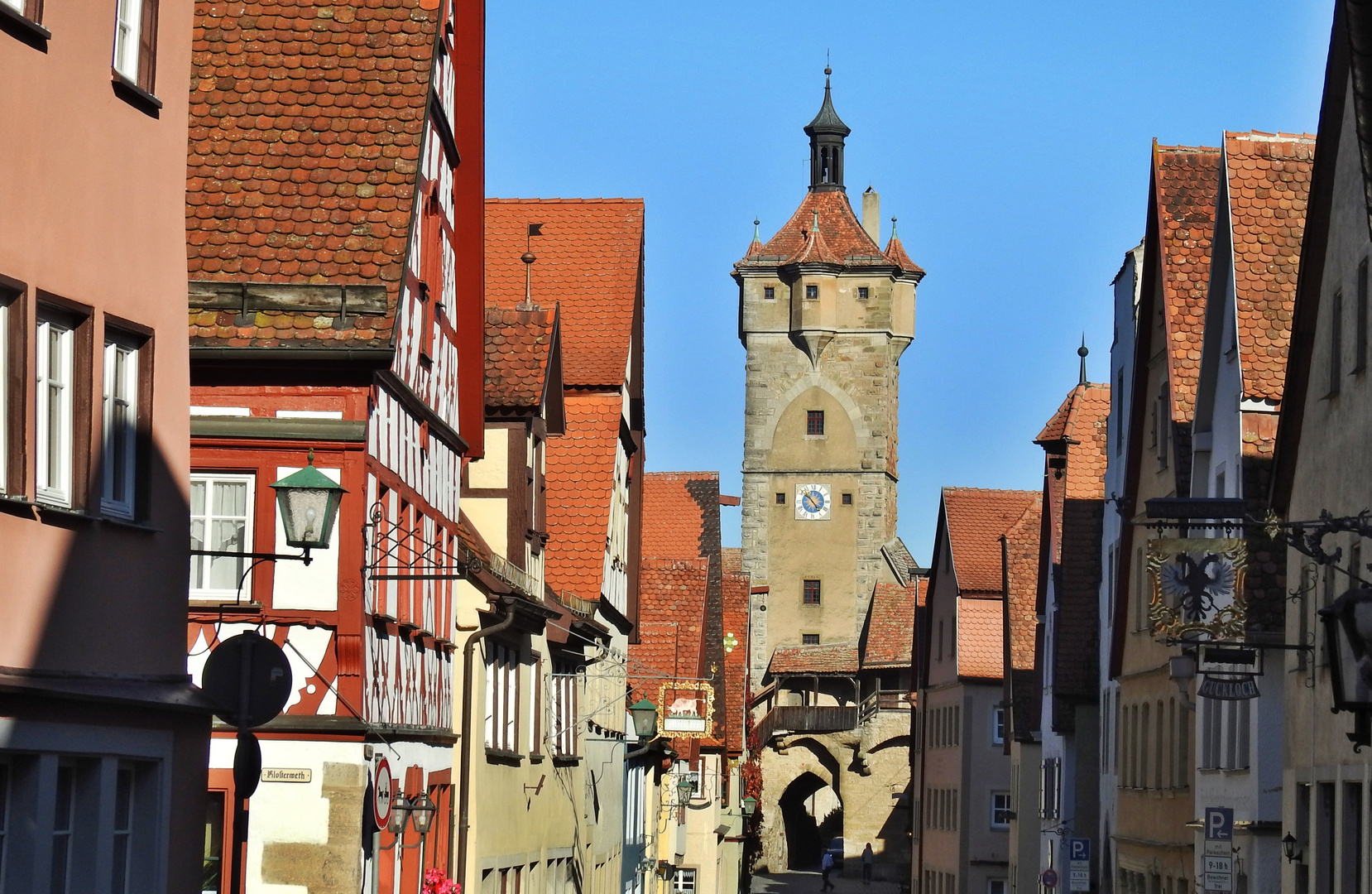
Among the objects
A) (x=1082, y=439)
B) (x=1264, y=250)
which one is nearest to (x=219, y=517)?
(x=1264, y=250)

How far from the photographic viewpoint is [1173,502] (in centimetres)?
1402

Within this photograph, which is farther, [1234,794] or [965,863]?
[965,863]

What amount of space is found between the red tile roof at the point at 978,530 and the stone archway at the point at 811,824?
33.2 m

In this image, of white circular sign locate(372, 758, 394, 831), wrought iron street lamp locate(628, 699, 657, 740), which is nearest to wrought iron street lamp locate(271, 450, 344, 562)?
white circular sign locate(372, 758, 394, 831)

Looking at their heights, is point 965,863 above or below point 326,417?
below

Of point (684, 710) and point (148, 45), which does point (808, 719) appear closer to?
point (684, 710)

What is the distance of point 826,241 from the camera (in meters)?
82.5

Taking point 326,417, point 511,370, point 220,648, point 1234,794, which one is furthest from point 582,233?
point 220,648

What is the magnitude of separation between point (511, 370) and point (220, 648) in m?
11.4

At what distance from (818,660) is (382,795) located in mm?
58623

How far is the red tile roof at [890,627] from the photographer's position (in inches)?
2596

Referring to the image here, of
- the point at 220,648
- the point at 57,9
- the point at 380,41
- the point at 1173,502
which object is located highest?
the point at 380,41

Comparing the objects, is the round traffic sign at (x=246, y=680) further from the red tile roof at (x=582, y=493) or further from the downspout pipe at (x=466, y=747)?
the red tile roof at (x=582, y=493)

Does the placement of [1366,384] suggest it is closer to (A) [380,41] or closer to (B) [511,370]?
(A) [380,41]
